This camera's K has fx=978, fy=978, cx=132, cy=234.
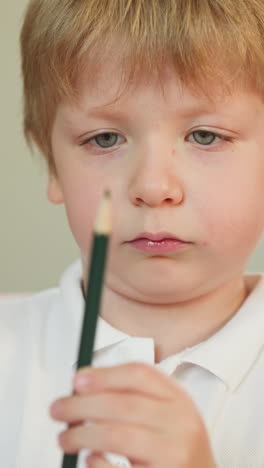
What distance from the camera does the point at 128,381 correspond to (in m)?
0.57

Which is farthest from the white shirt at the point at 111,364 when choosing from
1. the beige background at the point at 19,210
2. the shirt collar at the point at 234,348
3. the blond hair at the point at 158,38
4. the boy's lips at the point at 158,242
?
the beige background at the point at 19,210

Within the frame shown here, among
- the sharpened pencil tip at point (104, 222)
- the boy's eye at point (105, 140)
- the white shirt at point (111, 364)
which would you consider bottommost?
the white shirt at point (111, 364)

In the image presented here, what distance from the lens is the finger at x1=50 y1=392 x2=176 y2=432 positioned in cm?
55

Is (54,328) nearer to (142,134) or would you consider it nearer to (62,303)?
(62,303)

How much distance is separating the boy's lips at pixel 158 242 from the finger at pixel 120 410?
22 centimetres

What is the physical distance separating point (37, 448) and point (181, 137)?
0.99ft

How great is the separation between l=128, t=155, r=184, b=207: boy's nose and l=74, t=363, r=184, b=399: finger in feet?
0.67

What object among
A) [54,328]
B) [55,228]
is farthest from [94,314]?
[55,228]

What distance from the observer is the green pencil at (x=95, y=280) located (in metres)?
0.48

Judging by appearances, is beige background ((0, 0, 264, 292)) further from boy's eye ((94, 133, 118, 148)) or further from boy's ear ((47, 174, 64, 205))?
boy's eye ((94, 133, 118, 148))

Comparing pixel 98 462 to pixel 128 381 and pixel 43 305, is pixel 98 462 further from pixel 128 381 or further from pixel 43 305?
pixel 43 305

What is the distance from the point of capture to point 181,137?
2.60 feet

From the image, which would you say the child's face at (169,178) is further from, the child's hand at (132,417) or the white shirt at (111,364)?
the child's hand at (132,417)

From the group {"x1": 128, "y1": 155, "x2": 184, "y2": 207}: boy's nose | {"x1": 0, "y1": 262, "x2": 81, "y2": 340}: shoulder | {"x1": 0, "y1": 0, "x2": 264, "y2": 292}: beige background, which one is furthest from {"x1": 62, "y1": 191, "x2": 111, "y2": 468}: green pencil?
{"x1": 0, "y1": 0, "x2": 264, "y2": 292}: beige background
